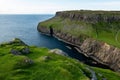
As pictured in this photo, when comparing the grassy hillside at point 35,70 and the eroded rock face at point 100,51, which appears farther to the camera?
the eroded rock face at point 100,51

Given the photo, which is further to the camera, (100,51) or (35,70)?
A: (100,51)

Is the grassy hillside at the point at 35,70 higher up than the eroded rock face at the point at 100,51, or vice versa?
the grassy hillside at the point at 35,70

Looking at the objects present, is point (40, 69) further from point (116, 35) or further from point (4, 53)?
point (116, 35)

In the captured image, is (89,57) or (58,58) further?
(89,57)

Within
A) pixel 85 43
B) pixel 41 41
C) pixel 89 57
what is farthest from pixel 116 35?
pixel 41 41

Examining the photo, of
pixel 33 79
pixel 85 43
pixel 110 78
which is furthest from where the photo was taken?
pixel 85 43

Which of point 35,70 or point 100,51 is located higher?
point 35,70

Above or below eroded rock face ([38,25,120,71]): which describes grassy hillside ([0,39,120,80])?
above

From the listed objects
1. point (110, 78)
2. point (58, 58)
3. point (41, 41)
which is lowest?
point (41, 41)

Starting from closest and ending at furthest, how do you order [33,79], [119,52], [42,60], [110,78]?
[33,79] < [42,60] < [110,78] < [119,52]

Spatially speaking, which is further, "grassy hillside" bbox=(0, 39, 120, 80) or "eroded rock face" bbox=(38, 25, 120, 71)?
"eroded rock face" bbox=(38, 25, 120, 71)

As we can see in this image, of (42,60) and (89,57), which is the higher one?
(42,60)
